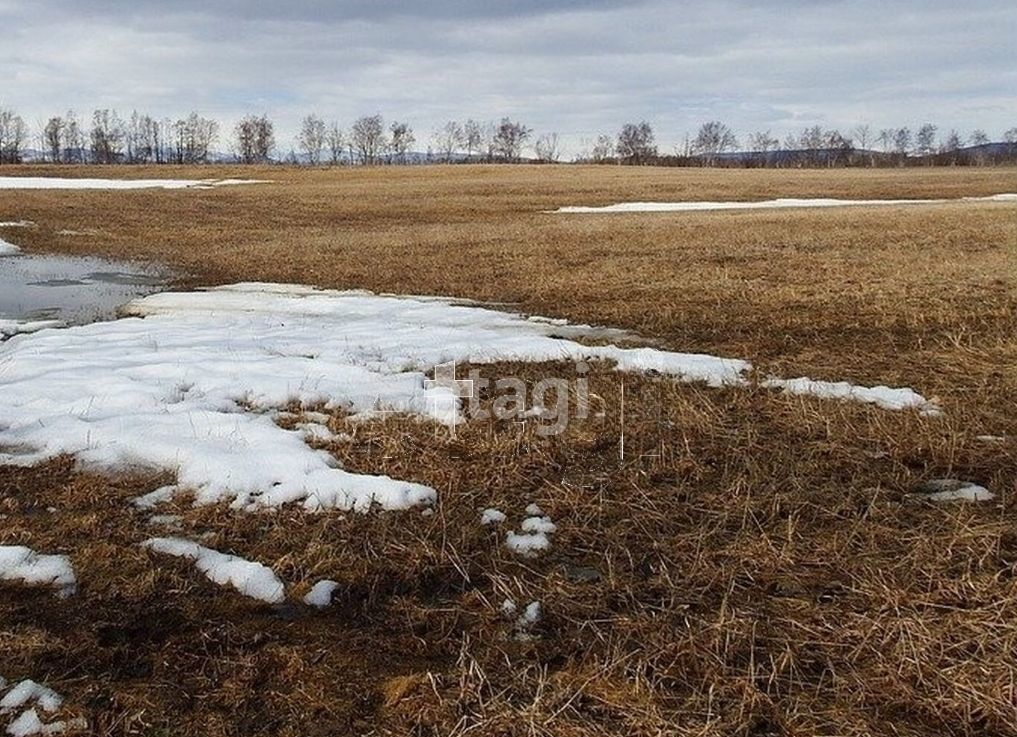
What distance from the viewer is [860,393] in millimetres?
6434

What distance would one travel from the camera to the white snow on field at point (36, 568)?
12.3ft

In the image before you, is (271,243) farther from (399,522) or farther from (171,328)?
(399,522)

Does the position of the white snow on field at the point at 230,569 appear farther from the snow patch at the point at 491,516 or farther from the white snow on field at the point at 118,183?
the white snow on field at the point at 118,183

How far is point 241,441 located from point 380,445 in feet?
3.18

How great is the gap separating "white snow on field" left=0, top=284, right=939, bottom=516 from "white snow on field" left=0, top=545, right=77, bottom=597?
2.45 feet

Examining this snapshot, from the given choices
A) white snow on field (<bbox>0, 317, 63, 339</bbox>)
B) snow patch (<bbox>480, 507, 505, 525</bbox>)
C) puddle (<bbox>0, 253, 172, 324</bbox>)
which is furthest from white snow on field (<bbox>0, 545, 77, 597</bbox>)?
puddle (<bbox>0, 253, 172, 324</bbox>)

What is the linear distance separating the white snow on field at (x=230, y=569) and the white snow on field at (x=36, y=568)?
40 cm

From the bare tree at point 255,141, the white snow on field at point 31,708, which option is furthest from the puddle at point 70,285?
the bare tree at point 255,141

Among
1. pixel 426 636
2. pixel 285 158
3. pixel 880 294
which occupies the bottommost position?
pixel 426 636

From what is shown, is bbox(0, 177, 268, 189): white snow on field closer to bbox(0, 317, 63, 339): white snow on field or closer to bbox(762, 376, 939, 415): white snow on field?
bbox(0, 317, 63, 339): white snow on field

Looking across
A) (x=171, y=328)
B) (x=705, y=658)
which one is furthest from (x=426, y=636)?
(x=171, y=328)

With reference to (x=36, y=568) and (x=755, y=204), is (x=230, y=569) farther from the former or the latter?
(x=755, y=204)

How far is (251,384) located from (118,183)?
52.8 meters

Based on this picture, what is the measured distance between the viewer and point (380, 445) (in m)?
5.47
